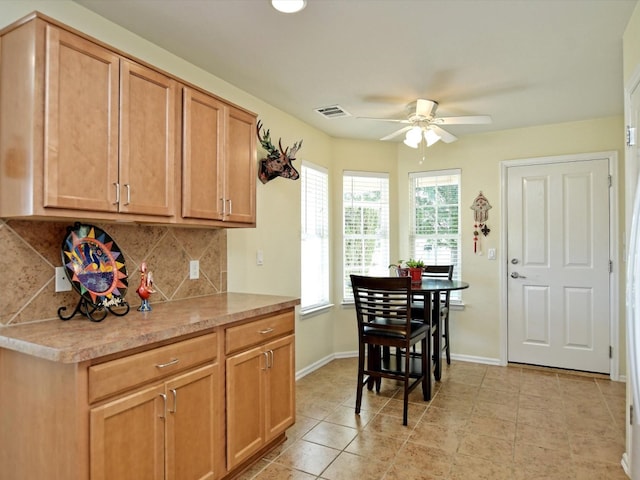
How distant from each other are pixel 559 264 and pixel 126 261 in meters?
3.85

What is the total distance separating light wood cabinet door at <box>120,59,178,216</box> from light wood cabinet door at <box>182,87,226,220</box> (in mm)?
82

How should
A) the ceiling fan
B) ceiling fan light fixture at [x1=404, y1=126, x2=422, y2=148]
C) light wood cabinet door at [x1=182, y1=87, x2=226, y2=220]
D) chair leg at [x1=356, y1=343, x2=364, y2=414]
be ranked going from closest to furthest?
1. light wood cabinet door at [x1=182, y1=87, x2=226, y2=220]
2. chair leg at [x1=356, y1=343, x2=364, y2=414]
3. the ceiling fan
4. ceiling fan light fixture at [x1=404, y1=126, x2=422, y2=148]

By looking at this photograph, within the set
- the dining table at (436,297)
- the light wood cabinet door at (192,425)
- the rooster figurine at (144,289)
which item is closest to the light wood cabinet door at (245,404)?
the light wood cabinet door at (192,425)

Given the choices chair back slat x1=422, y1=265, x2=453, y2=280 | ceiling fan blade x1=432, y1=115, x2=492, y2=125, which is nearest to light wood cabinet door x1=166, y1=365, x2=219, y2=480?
ceiling fan blade x1=432, y1=115, x2=492, y2=125

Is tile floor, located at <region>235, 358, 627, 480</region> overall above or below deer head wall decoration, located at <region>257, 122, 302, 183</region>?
below

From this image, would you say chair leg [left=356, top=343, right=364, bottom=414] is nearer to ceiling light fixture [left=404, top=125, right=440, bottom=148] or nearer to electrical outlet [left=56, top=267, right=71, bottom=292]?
ceiling light fixture [left=404, top=125, right=440, bottom=148]

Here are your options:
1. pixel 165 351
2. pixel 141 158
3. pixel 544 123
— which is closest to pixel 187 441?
pixel 165 351

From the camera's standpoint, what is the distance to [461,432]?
2.74m

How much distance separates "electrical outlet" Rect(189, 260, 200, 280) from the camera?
2664 mm

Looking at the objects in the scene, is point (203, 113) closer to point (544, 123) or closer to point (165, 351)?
point (165, 351)

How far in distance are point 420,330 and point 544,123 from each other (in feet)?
8.17

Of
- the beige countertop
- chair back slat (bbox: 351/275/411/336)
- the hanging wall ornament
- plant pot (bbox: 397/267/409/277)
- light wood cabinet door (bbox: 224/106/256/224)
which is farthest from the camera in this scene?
the hanging wall ornament

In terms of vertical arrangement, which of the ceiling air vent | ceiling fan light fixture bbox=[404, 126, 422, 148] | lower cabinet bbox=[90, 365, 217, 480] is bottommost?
lower cabinet bbox=[90, 365, 217, 480]

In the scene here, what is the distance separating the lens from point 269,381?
2.33m
